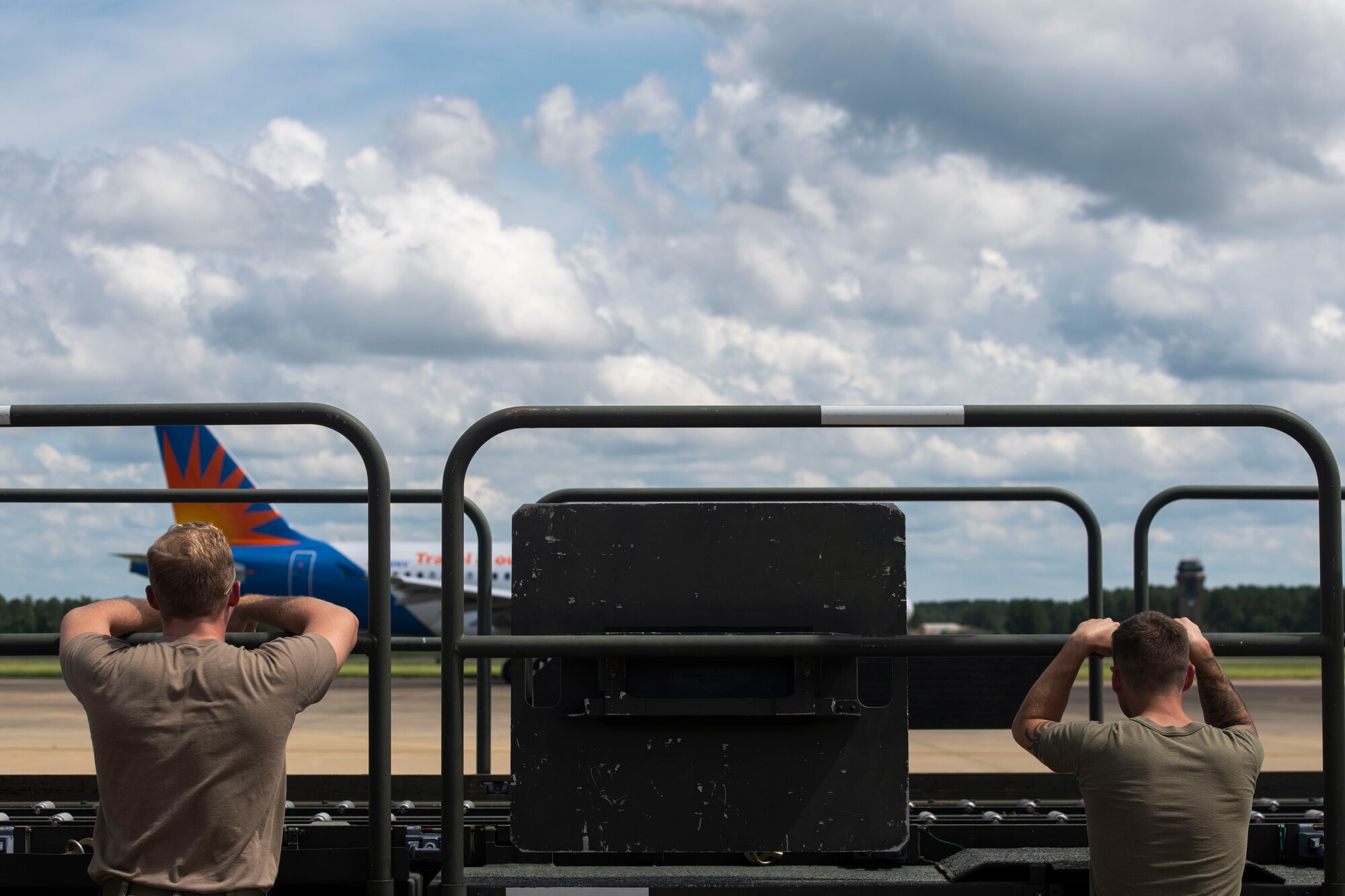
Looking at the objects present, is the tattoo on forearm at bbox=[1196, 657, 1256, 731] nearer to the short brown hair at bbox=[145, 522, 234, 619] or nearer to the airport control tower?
the short brown hair at bbox=[145, 522, 234, 619]

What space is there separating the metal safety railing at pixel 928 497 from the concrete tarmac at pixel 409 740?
3272mm

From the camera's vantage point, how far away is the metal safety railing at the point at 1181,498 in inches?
171

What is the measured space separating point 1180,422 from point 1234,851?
851 mm

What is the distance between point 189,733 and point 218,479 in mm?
32637

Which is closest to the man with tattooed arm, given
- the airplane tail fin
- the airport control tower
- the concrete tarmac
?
the concrete tarmac

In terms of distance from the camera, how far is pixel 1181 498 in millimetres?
4410

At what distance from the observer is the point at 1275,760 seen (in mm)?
12891

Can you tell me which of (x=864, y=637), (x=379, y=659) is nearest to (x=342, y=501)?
(x=379, y=659)

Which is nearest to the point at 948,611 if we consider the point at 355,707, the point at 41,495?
the point at 355,707

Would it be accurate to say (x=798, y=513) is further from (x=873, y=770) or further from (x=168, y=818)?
(x=168, y=818)

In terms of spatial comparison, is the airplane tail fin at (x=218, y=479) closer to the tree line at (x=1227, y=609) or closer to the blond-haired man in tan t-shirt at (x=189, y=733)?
the tree line at (x=1227, y=609)

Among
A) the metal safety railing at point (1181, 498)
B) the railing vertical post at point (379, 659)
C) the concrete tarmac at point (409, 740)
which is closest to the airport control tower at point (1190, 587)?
the concrete tarmac at point (409, 740)

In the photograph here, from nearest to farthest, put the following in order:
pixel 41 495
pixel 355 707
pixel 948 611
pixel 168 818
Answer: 1. pixel 168 818
2. pixel 41 495
3. pixel 355 707
4. pixel 948 611

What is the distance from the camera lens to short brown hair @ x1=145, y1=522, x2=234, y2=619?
223 cm
